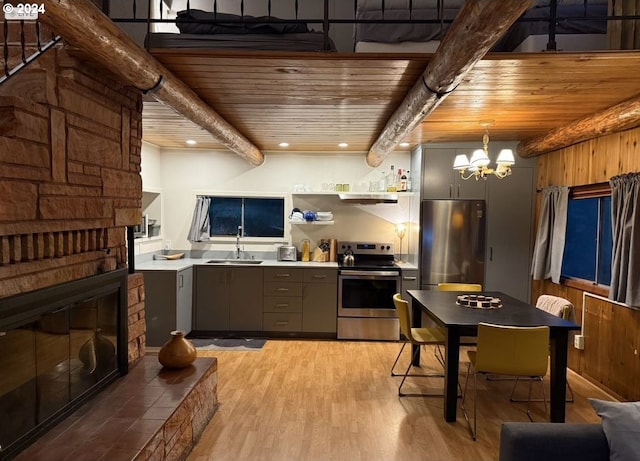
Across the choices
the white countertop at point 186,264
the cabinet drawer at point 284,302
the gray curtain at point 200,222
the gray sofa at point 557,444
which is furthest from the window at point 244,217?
the gray sofa at point 557,444

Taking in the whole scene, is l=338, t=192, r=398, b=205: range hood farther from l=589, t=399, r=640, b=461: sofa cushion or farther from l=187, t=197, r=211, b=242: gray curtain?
l=589, t=399, r=640, b=461: sofa cushion

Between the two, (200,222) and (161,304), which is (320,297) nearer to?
(161,304)

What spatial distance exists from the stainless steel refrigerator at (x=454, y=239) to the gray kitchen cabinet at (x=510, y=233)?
0.12 meters

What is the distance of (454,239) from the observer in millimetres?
5066

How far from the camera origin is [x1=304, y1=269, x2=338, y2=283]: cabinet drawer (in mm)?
5211

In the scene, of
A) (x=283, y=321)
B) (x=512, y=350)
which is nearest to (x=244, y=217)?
(x=283, y=321)

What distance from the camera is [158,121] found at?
13.3 feet

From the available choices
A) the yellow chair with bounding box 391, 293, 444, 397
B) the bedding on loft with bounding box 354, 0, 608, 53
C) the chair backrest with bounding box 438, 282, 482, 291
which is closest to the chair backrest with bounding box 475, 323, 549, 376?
the yellow chair with bounding box 391, 293, 444, 397

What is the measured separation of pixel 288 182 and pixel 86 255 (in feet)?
11.8

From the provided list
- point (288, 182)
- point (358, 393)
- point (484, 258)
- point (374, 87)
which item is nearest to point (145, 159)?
point (288, 182)

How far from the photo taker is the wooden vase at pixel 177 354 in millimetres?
2963

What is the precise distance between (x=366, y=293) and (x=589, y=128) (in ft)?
9.43

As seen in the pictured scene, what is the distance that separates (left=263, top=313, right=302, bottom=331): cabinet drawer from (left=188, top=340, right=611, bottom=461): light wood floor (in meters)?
0.64

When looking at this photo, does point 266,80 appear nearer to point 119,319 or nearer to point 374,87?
point 374,87
